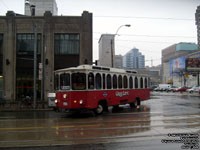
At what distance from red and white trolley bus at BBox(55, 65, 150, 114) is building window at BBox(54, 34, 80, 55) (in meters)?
12.2

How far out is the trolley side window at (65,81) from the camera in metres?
12.9

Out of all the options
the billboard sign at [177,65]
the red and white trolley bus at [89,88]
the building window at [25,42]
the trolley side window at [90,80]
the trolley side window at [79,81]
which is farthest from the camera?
the billboard sign at [177,65]

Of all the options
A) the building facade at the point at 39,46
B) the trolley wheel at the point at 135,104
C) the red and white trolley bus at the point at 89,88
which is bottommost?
the trolley wheel at the point at 135,104

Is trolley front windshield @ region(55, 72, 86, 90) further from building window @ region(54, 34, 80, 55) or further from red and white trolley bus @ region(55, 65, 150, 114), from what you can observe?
building window @ region(54, 34, 80, 55)

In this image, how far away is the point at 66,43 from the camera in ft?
88.4

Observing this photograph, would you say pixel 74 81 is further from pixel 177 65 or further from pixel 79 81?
pixel 177 65

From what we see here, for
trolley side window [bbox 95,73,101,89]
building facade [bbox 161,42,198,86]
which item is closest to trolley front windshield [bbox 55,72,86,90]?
trolley side window [bbox 95,73,101,89]

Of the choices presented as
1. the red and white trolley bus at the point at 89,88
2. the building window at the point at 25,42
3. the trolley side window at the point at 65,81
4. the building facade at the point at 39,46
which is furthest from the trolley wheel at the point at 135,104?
the building window at the point at 25,42

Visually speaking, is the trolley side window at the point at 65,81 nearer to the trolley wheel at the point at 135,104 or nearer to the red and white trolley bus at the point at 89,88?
the red and white trolley bus at the point at 89,88

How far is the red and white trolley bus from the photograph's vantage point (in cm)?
1272

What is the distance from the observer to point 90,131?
9.03 meters

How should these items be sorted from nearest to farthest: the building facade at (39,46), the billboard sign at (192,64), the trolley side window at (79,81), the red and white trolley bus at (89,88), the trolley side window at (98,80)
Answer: the red and white trolley bus at (89,88) < the trolley side window at (79,81) < the trolley side window at (98,80) < the building facade at (39,46) < the billboard sign at (192,64)

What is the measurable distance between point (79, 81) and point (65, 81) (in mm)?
884

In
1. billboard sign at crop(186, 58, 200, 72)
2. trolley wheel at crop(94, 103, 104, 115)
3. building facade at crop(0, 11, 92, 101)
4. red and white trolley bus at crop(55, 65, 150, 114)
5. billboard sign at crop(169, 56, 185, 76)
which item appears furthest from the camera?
billboard sign at crop(169, 56, 185, 76)
